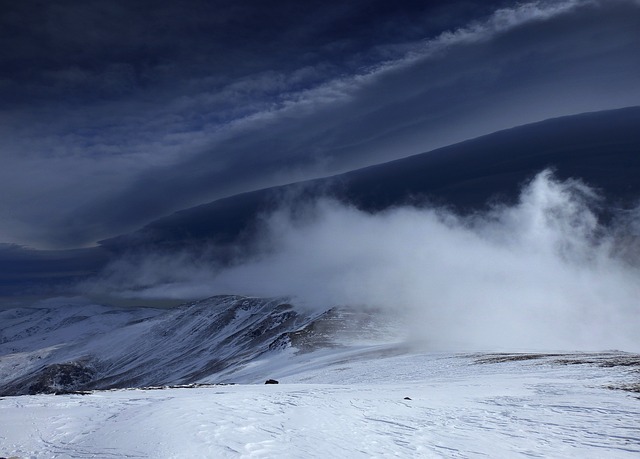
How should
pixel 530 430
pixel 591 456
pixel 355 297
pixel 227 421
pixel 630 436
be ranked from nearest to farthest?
pixel 591 456 < pixel 630 436 < pixel 530 430 < pixel 227 421 < pixel 355 297

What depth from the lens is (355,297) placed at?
15262 centimetres

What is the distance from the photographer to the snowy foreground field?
40.1 feet

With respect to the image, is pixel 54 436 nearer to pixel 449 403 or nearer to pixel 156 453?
pixel 156 453

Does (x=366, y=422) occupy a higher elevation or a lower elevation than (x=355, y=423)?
lower

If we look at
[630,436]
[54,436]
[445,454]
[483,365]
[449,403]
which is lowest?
[483,365]

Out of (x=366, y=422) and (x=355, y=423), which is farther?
(x=366, y=422)

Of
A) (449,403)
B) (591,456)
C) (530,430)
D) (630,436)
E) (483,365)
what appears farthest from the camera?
(483,365)

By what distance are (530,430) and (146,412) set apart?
13816mm

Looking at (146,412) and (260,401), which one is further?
(260,401)

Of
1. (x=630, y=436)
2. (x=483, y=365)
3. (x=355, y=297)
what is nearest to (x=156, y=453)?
(x=630, y=436)

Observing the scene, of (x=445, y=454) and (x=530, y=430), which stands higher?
(x=445, y=454)

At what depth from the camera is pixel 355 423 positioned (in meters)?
15.2

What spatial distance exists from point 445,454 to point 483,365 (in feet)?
81.3

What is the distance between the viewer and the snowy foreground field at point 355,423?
12227mm
